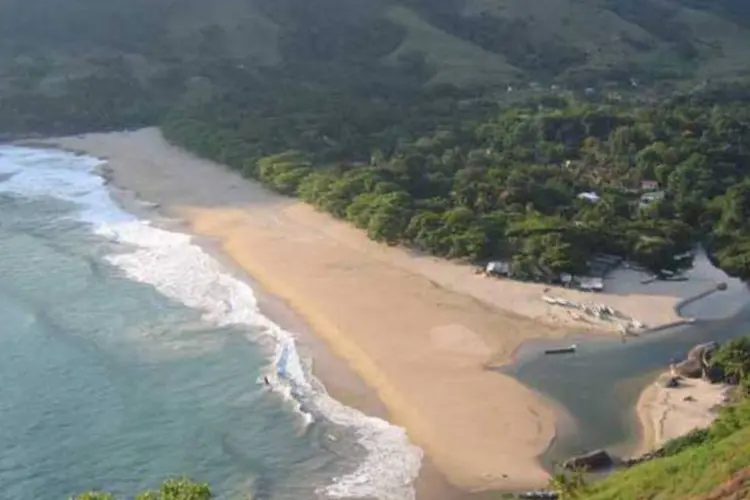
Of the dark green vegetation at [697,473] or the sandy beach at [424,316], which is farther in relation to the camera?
the sandy beach at [424,316]

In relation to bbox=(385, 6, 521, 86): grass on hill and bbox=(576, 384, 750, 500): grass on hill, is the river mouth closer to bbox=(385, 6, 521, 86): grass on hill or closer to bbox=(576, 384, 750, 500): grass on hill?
bbox=(576, 384, 750, 500): grass on hill

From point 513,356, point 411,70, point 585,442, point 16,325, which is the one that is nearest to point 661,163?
point 513,356

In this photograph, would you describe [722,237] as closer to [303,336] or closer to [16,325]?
[303,336]

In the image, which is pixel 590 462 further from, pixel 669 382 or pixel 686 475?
pixel 686 475

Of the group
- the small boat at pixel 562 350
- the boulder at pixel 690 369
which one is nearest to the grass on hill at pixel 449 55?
the small boat at pixel 562 350

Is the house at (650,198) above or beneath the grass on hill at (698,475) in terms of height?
beneath

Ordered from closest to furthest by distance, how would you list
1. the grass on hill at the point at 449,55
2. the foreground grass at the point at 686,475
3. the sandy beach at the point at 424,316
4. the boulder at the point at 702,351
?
the foreground grass at the point at 686,475 → the sandy beach at the point at 424,316 → the boulder at the point at 702,351 → the grass on hill at the point at 449,55

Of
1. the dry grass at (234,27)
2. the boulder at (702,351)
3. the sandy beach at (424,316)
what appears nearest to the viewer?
the sandy beach at (424,316)

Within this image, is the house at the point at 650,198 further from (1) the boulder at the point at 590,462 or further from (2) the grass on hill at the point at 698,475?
(2) the grass on hill at the point at 698,475
